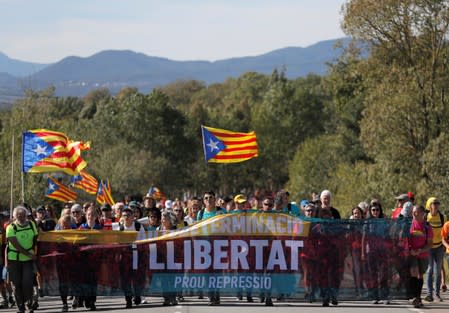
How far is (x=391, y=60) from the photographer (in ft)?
185

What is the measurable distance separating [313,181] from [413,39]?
3898cm

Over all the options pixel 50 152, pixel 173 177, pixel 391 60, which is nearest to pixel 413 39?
pixel 391 60

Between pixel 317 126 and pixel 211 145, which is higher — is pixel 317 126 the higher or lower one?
the lower one

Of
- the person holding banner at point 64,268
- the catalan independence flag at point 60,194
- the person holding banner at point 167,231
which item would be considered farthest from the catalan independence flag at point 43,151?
the person holding banner at point 167,231

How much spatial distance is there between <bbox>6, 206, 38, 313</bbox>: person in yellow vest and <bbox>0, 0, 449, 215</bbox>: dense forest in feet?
116

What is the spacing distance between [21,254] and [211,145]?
1053 cm

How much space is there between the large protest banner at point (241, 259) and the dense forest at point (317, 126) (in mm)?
32645

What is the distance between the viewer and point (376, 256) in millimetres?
18969

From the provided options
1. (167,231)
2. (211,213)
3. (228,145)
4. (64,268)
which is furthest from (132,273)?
(228,145)

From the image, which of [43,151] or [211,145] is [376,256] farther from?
[43,151]

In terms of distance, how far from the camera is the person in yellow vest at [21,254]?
17.6 meters

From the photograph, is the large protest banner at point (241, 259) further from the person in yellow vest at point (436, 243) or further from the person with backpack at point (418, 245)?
the person in yellow vest at point (436, 243)

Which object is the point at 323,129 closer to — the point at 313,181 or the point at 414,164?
the point at 313,181

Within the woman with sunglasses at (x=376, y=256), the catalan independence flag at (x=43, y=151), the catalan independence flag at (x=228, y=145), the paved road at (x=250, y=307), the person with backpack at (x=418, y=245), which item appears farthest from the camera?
the catalan independence flag at (x=43, y=151)
